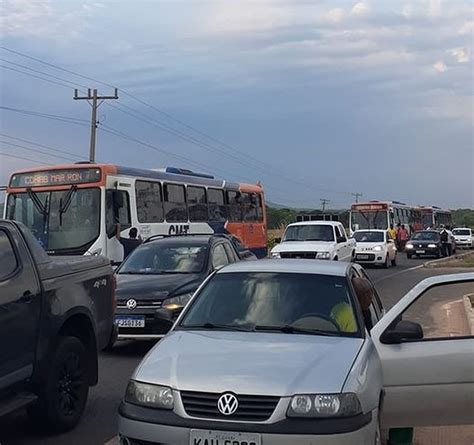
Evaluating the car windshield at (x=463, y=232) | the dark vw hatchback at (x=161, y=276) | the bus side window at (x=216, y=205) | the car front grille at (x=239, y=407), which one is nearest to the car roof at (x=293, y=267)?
the car front grille at (x=239, y=407)

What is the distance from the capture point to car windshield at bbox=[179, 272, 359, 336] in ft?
18.9

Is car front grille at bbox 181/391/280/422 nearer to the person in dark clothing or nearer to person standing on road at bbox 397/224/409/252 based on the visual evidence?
the person in dark clothing

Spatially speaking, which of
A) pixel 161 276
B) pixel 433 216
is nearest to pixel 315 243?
pixel 161 276

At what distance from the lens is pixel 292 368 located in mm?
4797

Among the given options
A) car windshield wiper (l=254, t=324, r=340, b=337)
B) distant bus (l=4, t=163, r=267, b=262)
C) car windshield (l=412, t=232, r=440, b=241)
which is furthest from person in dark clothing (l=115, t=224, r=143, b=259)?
car windshield (l=412, t=232, r=440, b=241)

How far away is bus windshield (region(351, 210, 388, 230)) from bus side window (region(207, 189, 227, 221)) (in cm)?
1759

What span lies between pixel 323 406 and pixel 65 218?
14.1 meters

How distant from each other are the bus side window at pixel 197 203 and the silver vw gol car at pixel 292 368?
1580cm

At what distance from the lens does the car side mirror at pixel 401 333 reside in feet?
17.7

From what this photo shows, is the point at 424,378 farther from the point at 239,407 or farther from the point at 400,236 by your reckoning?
the point at 400,236

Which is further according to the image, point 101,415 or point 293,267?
point 101,415

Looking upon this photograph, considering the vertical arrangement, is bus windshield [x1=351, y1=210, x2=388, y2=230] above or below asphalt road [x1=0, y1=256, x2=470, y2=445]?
above

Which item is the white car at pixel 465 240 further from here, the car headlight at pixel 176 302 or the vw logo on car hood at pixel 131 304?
the vw logo on car hood at pixel 131 304

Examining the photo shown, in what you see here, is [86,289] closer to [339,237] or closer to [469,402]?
[469,402]
